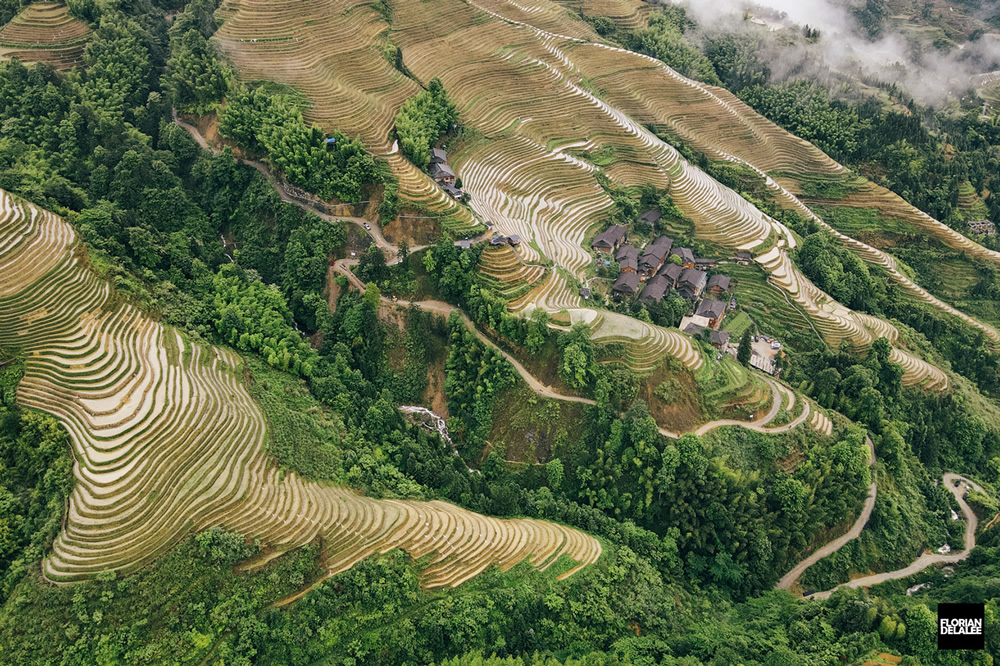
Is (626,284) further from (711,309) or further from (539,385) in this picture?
(539,385)

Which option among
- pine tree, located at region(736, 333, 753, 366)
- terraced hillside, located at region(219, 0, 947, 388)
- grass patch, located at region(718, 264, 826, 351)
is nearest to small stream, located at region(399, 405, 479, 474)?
terraced hillside, located at region(219, 0, 947, 388)

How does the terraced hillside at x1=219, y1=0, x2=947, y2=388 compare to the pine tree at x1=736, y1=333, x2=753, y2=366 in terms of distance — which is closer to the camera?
the pine tree at x1=736, y1=333, x2=753, y2=366

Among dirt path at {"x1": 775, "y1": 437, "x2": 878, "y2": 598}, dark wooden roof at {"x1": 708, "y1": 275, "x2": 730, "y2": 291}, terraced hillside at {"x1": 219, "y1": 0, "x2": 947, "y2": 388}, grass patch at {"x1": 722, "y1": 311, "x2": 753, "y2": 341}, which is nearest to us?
dirt path at {"x1": 775, "y1": 437, "x2": 878, "y2": 598}

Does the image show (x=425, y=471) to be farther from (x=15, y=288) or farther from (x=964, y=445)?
(x=964, y=445)

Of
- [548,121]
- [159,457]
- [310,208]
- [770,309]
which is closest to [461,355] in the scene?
[310,208]

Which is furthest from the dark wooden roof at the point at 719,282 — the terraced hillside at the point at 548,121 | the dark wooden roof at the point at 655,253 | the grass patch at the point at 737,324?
the dark wooden roof at the point at 655,253

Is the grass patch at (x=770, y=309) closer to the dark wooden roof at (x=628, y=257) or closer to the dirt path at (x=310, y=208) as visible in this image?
the dark wooden roof at (x=628, y=257)

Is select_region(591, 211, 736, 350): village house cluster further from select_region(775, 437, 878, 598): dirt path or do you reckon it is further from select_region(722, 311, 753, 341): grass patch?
select_region(775, 437, 878, 598): dirt path
